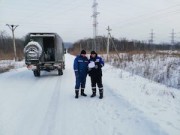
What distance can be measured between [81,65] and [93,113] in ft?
8.75

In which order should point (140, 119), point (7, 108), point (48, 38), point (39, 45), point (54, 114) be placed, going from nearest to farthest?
point (140, 119) < point (54, 114) < point (7, 108) < point (39, 45) < point (48, 38)

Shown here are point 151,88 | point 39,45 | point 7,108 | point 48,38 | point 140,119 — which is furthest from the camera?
point 48,38

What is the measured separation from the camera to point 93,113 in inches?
273

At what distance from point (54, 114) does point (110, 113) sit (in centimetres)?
168

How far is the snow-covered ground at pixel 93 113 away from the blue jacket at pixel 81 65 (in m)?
1.03

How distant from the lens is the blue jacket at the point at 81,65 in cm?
909

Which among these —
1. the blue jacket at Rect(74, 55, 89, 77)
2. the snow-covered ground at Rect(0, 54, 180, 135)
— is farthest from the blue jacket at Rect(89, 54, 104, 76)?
the snow-covered ground at Rect(0, 54, 180, 135)

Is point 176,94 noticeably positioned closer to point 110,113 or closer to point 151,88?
point 151,88

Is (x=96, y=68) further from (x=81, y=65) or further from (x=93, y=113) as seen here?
(x=93, y=113)

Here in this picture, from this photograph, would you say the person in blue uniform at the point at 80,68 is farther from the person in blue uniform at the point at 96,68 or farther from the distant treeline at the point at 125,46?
the distant treeline at the point at 125,46

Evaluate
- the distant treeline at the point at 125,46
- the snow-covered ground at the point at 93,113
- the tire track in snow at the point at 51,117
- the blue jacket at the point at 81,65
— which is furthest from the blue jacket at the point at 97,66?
the distant treeline at the point at 125,46

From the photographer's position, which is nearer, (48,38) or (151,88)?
(151,88)

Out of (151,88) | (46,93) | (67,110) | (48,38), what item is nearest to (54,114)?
(67,110)

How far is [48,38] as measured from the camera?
16.9m
